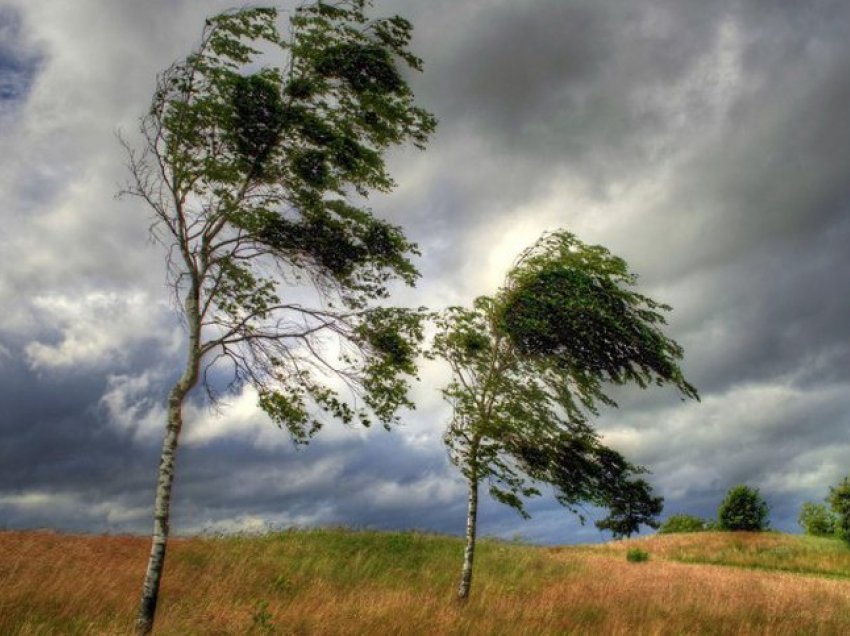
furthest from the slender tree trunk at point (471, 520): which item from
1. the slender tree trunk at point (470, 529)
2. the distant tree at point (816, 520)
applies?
the distant tree at point (816, 520)

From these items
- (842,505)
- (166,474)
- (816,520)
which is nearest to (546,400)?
(166,474)

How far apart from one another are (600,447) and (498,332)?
348cm

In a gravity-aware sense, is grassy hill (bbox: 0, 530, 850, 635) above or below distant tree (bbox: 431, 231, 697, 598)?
below

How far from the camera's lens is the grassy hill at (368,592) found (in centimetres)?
873

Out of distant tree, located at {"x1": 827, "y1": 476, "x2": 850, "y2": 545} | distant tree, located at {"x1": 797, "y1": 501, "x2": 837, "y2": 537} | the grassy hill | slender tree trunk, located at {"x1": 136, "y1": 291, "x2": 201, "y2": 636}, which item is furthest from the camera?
distant tree, located at {"x1": 797, "y1": 501, "x2": 837, "y2": 537}

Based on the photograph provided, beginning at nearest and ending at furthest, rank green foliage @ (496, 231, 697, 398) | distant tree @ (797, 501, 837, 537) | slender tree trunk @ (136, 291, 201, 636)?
slender tree trunk @ (136, 291, 201, 636)
green foliage @ (496, 231, 697, 398)
distant tree @ (797, 501, 837, 537)

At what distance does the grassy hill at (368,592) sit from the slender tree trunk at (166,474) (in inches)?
12.8

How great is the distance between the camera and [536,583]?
1819 cm

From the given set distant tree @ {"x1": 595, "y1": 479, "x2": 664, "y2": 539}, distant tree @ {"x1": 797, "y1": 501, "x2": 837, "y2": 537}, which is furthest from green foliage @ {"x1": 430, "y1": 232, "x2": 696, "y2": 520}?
distant tree @ {"x1": 797, "y1": 501, "x2": 837, "y2": 537}

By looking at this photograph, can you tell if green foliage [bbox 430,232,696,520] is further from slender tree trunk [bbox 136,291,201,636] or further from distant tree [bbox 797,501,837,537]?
distant tree [bbox 797,501,837,537]

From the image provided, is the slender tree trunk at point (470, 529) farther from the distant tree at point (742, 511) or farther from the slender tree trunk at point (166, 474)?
the distant tree at point (742, 511)

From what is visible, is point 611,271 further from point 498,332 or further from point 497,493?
point 497,493

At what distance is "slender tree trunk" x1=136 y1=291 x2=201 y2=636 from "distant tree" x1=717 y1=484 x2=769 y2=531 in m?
41.5

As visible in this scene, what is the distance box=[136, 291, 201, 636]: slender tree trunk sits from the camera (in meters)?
8.30
